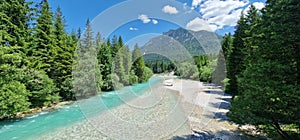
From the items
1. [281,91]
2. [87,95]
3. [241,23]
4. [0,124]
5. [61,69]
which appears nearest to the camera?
[281,91]

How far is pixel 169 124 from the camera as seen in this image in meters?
9.80

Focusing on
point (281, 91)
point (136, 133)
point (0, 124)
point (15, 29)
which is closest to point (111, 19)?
point (136, 133)

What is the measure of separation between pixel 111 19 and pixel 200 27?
5397 mm

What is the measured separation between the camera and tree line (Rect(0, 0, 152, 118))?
10.2 m

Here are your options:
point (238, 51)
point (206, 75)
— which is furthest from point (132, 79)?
point (238, 51)

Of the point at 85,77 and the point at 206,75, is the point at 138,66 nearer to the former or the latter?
the point at 206,75

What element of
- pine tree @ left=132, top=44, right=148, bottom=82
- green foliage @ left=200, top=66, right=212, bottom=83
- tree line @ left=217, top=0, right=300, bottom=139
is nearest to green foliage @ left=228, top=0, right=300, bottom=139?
tree line @ left=217, top=0, right=300, bottom=139

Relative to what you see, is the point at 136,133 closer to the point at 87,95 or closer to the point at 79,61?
the point at 87,95

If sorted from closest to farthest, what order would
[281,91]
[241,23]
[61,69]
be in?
[281,91] → [241,23] → [61,69]

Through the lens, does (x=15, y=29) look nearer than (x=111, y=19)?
No

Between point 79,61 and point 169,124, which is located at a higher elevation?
point 79,61

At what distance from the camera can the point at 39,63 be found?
1415 cm

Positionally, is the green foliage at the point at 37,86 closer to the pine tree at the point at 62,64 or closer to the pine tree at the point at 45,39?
the pine tree at the point at 45,39

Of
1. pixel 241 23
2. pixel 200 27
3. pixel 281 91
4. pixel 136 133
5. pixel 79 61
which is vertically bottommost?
pixel 136 133
